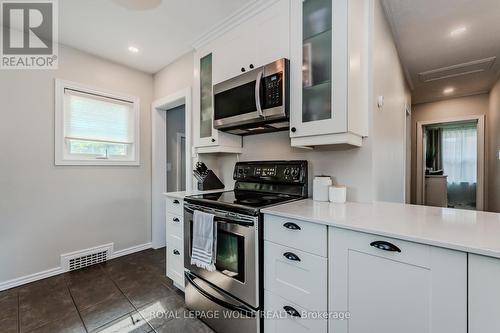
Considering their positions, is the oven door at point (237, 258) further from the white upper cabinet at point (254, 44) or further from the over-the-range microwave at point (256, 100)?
the white upper cabinet at point (254, 44)

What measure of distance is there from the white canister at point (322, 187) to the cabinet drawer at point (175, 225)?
1.28 meters

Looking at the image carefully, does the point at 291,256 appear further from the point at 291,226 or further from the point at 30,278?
the point at 30,278

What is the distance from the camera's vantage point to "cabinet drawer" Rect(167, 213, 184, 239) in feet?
6.82

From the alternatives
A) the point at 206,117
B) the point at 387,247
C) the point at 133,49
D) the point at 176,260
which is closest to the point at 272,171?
the point at 206,117

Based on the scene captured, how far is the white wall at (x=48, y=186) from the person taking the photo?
221 cm

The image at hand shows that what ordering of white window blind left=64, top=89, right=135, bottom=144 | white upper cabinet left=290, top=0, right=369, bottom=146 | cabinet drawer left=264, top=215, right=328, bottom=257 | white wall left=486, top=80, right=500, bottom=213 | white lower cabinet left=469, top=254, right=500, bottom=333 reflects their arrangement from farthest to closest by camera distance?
white wall left=486, top=80, right=500, bottom=213, white window blind left=64, top=89, right=135, bottom=144, white upper cabinet left=290, top=0, right=369, bottom=146, cabinet drawer left=264, top=215, right=328, bottom=257, white lower cabinet left=469, top=254, right=500, bottom=333

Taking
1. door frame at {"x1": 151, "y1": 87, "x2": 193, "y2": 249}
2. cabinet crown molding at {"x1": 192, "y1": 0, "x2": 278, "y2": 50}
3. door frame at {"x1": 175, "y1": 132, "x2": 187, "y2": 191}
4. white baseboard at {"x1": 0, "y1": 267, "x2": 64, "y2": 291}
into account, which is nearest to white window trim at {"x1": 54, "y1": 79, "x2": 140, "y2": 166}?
door frame at {"x1": 151, "y1": 87, "x2": 193, "y2": 249}

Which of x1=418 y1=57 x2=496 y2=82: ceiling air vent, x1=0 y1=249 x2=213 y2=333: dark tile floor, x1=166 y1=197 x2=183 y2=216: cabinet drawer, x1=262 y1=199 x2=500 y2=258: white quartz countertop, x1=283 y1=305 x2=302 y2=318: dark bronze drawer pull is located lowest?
x1=0 y1=249 x2=213 y2=333: dark tile floor

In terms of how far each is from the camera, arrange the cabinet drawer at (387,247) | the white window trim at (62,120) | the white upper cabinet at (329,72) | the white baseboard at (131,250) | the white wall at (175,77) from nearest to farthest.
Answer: the cabinet drawer at (387,247) < the white upper cabinet at (329,72) < the white window trim at (62,120) < the white wall at (175,77) < the white baseboard at (131,250)

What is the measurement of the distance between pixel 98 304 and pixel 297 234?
77.5 inches

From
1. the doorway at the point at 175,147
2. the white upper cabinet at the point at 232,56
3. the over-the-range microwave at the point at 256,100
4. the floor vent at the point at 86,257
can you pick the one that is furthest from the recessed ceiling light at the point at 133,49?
the floor vent at the point at 86,257

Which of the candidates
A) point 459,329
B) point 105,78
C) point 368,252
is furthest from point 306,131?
point 105,78

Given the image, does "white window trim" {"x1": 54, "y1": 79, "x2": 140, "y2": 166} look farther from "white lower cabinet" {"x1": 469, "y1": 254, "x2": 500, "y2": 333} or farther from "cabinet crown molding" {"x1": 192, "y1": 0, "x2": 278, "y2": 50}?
"white lower cabinet" {"x1": 469, "y1": 254, "x2": 500, "y2": 333}

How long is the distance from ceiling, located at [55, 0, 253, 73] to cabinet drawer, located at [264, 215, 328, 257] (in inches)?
74.2
